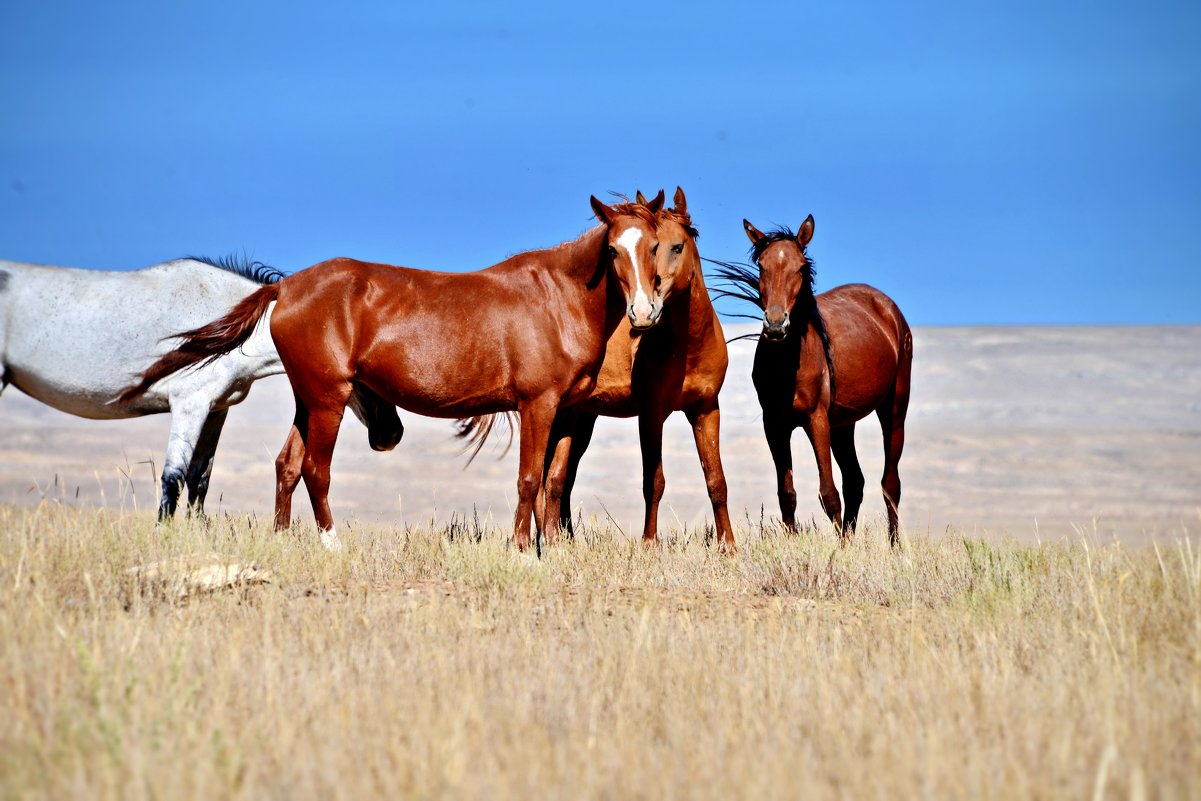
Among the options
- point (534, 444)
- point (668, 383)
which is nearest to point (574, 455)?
point (668, 383)

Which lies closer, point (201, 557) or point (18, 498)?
point (201, 557)

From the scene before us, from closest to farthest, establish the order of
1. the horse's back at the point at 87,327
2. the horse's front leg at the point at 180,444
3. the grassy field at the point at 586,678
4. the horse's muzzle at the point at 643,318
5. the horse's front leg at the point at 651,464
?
the grassy field at the point at 586,678
the horse's muzzle at the point at 643,318
the horse's front leg at the point at 651,464
the horse's front leg at the point at 180,444
the horse's back at the point at 87,327

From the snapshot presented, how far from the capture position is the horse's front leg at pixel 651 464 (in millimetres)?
9203

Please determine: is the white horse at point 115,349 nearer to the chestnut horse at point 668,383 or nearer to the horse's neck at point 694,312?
the chestnut horse at point 668,383

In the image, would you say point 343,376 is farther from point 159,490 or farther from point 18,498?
point 18,498

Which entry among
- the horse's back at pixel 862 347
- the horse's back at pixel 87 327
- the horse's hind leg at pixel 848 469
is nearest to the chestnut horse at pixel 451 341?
the horse's back at pixel 87 327

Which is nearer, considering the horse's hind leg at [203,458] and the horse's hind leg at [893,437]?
the horse's hind leg at [203,458]

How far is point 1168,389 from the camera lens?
1175 inches

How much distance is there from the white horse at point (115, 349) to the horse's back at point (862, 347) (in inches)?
192

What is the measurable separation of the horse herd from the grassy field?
4.53 feet

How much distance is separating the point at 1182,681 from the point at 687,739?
2043 mm

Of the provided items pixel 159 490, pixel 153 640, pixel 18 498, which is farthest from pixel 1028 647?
pixel 18 498

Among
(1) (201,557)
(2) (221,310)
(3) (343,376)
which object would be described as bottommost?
(1) (201,557)

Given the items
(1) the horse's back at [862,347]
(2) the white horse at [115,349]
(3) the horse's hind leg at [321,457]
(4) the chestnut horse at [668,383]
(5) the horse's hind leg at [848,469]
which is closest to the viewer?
(3) the horse's hind leg at [321,457]
